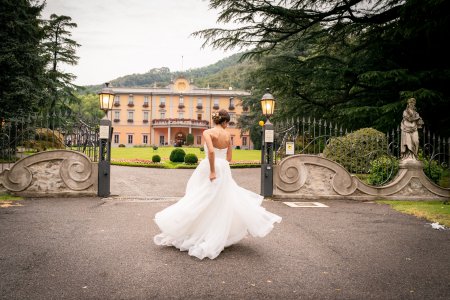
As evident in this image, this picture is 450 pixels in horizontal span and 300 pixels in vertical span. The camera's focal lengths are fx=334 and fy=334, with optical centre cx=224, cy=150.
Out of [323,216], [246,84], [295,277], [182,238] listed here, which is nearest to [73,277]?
[182,238]

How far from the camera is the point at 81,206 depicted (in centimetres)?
754

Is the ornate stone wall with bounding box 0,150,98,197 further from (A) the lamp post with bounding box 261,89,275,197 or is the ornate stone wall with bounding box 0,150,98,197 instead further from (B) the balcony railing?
(B) the balcony railing

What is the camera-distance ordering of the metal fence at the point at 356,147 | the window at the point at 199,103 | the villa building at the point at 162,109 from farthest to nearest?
1. the window at the point at 199,103
2. the villa building at the point at 162,109
3. the metal fence at the point at 356,147

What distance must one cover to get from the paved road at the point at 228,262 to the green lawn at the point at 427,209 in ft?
1.52

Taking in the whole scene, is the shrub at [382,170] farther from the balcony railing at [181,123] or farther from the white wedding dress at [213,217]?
the balcony railing at [181,123]

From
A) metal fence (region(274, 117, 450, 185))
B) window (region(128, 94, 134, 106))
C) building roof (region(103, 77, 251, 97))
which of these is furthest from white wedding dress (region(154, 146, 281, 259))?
window (region(128, 94, 134, 106))

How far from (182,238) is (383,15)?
1333 cm

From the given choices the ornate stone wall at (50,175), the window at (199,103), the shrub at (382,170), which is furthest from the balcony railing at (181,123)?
the ornate stone wall at (50,175)

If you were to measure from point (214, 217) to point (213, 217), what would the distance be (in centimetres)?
1

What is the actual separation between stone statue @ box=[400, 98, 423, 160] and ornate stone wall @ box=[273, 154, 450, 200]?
0.30m

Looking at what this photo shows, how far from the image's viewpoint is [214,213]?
4195mm

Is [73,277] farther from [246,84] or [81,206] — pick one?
[246,84]

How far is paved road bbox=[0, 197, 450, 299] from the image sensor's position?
121 inches

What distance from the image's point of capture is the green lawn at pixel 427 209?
265 inches
